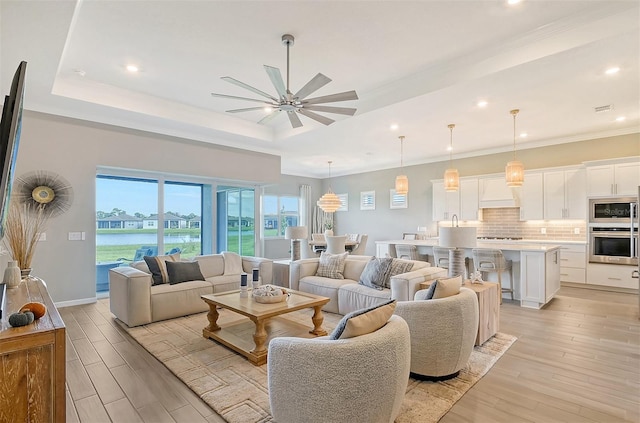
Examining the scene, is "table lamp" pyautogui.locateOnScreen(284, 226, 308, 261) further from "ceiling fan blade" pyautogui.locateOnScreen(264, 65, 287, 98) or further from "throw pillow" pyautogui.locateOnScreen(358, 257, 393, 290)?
"ceiling fan blade" pyautogui.locateOnScreen(264, 65, 287, 98)

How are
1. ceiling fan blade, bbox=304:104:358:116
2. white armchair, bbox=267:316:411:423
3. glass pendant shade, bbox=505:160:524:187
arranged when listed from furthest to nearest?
glass pendant shade, bbox=505:160:524:187
ceiling fan blade, bbox=304:104:358:116
white armchair, bbox=267:316:411:423

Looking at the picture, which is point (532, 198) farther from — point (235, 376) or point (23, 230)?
point (23, 230)

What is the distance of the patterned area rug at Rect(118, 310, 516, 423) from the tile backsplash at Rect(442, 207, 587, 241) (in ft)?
14.0

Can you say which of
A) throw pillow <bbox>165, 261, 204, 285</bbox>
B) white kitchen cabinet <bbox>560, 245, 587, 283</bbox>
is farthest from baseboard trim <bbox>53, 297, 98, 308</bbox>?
white kitchen cabinet <bbox>560, 245, 587, 283</bbox>

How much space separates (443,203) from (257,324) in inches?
251

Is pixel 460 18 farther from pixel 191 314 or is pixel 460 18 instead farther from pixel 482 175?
pixel 482 175

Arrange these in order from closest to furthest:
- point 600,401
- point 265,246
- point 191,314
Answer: point 600,401 < point 191,314 < point 265,246

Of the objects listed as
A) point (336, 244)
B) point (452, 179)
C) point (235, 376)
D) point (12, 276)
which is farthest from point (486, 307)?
point (12, 276)

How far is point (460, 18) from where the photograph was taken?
2.97 m

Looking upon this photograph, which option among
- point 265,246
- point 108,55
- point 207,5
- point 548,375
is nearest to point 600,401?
point 548,375

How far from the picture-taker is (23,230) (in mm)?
4027

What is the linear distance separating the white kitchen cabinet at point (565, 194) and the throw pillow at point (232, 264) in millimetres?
6204

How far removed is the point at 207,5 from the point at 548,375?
4.34m

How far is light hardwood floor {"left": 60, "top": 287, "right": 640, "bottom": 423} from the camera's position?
86.7 inches
